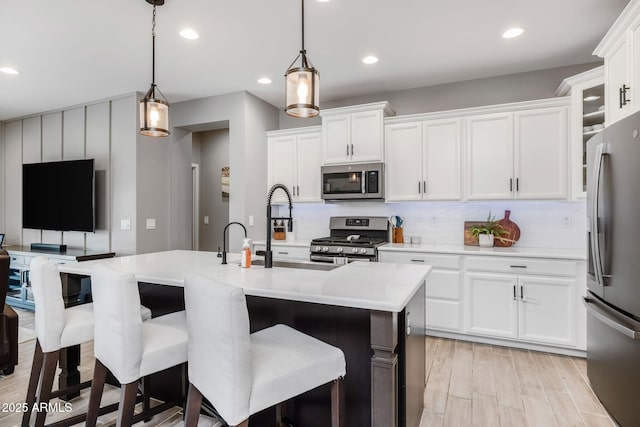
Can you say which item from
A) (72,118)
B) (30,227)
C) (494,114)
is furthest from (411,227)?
(30,227)

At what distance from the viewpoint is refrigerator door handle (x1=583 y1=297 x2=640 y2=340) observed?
6.04ft

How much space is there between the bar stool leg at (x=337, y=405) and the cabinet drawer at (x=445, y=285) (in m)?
2.33

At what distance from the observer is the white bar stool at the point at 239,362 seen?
1.21m

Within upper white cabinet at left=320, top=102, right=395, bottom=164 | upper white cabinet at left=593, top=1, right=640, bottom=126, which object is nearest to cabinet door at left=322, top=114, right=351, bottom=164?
upper white cabinet at left=320, top=102, right=395, bottom=164

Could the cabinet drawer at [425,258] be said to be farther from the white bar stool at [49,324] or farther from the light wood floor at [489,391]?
the white bar stool at [49,324]

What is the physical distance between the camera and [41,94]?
4441 mm

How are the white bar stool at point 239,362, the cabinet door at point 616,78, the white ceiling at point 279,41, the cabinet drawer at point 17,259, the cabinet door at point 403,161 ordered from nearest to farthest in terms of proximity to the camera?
the white bar stool at point 239,362 < the cabinet door at point 616,78 < the white ceiling at point 279,41 < the cabinet door at point 403,161 < the cabinet drawer at point 17,259

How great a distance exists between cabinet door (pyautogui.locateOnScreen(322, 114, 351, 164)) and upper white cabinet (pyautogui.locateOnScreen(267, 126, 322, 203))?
0.18m

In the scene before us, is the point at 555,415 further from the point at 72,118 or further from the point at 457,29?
the point at 72,118

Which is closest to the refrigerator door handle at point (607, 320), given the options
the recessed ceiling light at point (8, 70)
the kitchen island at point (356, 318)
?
the kitchen island at point (356, 318)

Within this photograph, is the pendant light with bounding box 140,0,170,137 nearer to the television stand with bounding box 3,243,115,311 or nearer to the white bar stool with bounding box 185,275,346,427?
the white bar stool with bounding box 185,275,346,427

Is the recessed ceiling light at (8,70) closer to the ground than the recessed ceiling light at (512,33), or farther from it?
farther from it

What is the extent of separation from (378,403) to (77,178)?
4.90m

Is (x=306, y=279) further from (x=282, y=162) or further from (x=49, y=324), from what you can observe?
(x=282, y=162)
